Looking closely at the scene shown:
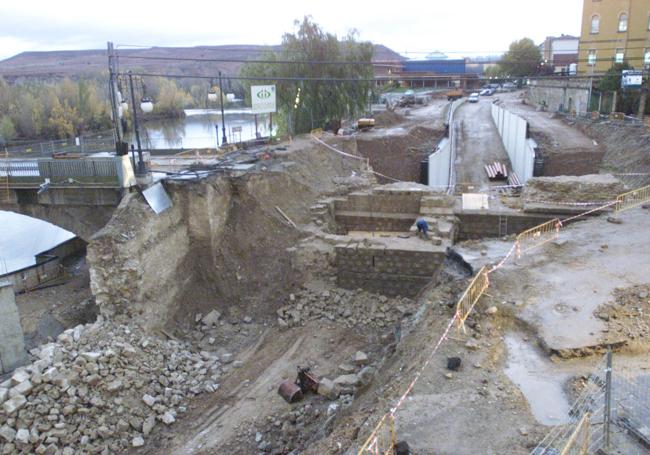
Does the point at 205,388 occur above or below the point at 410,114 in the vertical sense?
below

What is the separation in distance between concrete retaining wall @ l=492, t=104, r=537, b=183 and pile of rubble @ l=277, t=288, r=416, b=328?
12.2 meters

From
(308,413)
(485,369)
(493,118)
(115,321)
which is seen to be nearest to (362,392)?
(308,413)

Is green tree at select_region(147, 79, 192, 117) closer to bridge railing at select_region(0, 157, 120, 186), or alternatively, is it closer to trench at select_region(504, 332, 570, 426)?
bridge railing at select_region(0, 157, 120, 186)

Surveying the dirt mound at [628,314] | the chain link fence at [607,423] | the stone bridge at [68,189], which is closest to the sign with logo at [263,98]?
the stone bridge at [68,189]

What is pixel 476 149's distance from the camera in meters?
35.0

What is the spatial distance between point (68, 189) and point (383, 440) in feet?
46.5

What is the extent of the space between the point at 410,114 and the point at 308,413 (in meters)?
39.5

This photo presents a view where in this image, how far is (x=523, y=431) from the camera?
21.6 feet

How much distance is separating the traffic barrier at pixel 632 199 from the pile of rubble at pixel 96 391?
1362cm

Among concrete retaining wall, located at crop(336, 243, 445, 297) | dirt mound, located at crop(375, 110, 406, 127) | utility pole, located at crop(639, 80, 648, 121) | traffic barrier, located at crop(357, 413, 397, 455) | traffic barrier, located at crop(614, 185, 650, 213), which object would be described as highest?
utility pole, located at crop(639, 80, 648, 121)

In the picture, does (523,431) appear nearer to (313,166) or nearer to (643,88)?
(313,166)

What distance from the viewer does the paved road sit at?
28.4 m

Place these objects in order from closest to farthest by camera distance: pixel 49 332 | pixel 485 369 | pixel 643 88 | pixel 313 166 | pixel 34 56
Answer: pixel 485 369 < pixel 49 332 < pixel 313 166 < pixel 643 88 < pixel 34 56

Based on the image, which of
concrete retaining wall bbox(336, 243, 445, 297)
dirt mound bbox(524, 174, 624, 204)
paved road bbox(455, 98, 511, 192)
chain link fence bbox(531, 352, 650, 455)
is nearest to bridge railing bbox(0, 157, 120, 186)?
concrete retaining wall bbox(336, 243, 445, 297)
